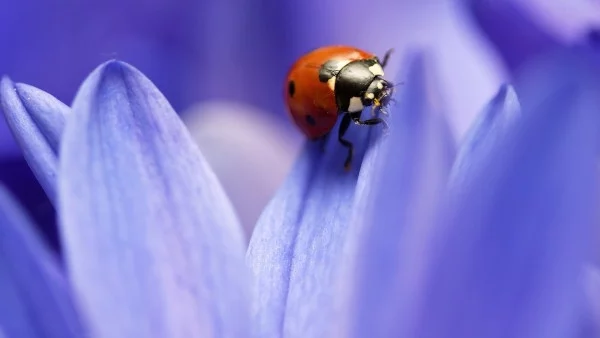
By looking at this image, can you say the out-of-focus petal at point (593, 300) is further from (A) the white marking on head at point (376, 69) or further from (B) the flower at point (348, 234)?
(A) the white marking on head at point (376, 69)

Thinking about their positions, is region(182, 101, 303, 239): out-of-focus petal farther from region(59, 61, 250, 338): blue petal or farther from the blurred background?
region(59, 61, 250, 338): blue petal

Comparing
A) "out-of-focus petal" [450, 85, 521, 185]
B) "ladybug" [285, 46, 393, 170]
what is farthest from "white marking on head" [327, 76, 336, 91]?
"out-of-focus petal" [450, 85, 521, 185]

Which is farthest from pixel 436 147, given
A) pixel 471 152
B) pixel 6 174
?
pixel 6 174

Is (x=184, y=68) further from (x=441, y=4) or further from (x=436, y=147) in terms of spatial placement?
(x=436, y=147)

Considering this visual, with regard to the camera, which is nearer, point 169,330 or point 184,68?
point 169,330

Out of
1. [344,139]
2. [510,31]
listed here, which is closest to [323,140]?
[344,139]

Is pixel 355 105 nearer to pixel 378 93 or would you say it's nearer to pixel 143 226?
pixel 378 93

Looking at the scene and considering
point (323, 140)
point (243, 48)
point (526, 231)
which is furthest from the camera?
point (243, 48)
